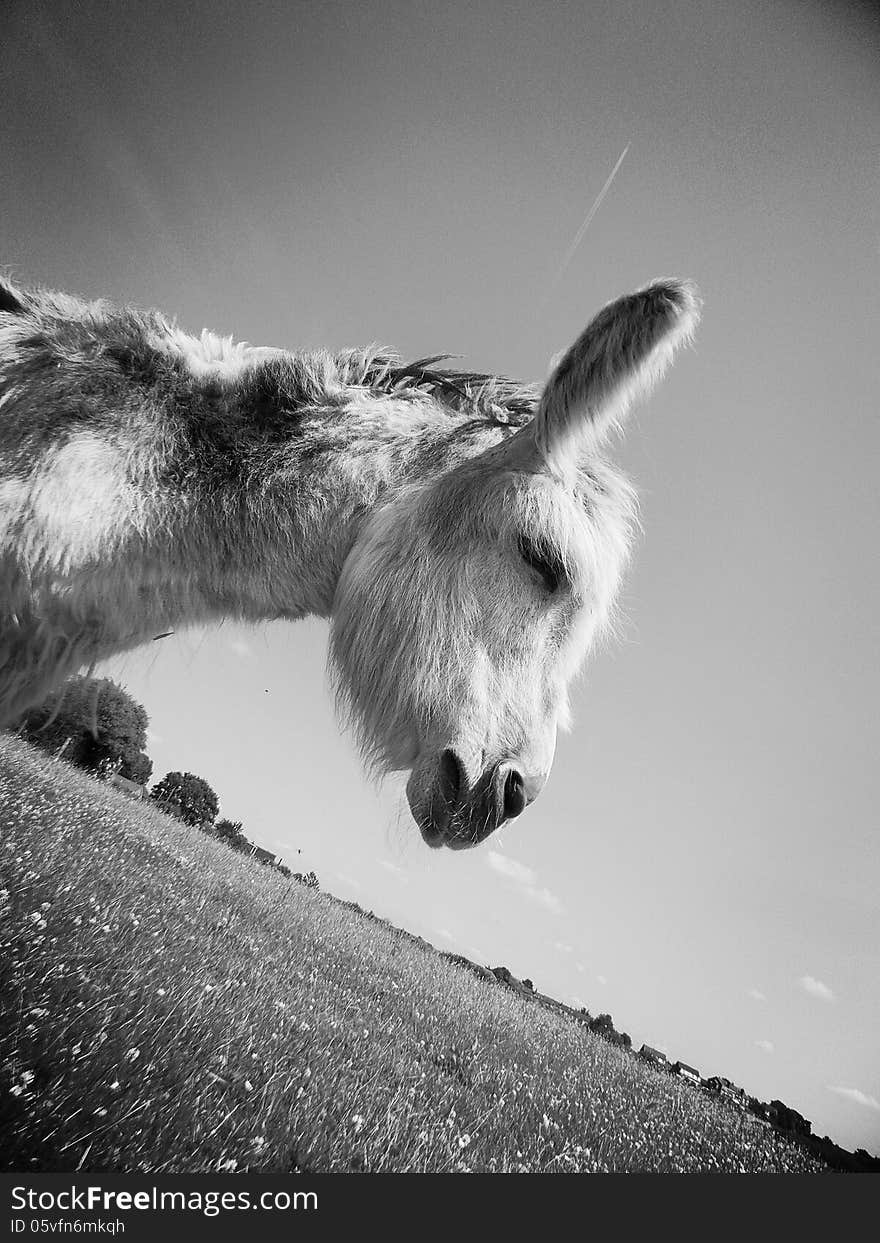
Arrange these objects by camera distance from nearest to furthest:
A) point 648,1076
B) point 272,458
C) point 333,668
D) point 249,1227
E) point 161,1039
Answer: point 249,1227
point 272,458
point 333,668
point 161,1039
point 648,1076

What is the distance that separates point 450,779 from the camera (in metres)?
2.22

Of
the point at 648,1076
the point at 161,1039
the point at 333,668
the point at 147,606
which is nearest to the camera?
the point at 147,606

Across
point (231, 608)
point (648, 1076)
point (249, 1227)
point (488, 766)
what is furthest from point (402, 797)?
point (648, 1076)

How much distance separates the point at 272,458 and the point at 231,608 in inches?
26.0

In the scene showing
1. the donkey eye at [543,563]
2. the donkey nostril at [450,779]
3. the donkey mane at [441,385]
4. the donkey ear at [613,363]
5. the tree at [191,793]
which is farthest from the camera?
the tree at [191,793]

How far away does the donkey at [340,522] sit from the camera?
6.52 ft

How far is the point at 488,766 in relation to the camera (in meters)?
2.26

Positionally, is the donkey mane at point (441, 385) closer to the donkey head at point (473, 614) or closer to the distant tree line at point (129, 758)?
the donkey head at point (473, 614)

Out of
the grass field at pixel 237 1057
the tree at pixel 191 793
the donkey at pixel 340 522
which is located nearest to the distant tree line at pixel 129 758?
the tree at pixel 191 793

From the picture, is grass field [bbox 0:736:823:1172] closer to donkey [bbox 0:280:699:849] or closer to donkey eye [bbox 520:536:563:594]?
donkey [bbox 0:280:699:849]

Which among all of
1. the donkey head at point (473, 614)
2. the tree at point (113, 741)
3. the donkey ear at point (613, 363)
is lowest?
the tree at point (113, 741)

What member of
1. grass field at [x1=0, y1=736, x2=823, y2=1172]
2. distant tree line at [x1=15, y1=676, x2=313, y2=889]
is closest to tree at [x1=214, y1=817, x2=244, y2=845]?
distant tree line at [x1=15, y1=676, x2=313, y2=889]

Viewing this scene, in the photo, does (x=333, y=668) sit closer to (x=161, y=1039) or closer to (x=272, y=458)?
(x=272, y=458)

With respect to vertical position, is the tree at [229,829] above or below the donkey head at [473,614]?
below
